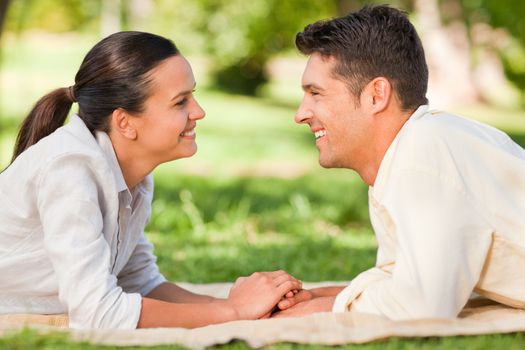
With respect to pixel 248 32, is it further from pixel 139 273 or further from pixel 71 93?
pixel 71 93

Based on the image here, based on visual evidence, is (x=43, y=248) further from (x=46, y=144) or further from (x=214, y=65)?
(x=214, y=65)

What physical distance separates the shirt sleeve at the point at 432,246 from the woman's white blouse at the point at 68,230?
3.62 ft

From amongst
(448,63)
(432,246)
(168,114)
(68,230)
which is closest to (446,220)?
(432,246)

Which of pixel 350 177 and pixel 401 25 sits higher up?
pixel 401 25

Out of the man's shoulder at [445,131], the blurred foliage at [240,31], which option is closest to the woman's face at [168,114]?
the man's shoulder at [445,131]

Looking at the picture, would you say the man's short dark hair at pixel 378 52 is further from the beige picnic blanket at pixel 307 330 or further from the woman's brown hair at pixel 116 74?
the beige picnic blanket at pixel 307 330

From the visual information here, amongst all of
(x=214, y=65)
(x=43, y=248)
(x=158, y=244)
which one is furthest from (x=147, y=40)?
(x=214, y=65)

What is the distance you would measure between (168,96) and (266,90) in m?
26.2

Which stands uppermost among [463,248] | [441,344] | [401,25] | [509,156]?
→ [401,25]

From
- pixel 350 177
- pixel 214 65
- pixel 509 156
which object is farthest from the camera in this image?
pixel 214 65

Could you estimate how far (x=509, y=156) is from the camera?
3.50m

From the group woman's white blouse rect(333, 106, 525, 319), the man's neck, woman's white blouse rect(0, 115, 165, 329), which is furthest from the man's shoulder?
woman's white blouse rect(0, 115, 165, 329)

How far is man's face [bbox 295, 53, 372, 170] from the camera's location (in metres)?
3.77

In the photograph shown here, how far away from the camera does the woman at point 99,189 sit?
3467mm
